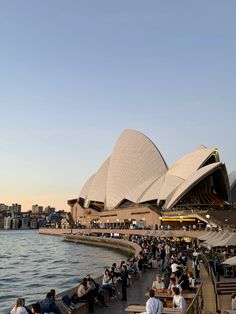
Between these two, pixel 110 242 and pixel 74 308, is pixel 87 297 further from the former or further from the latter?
pixel 110 242

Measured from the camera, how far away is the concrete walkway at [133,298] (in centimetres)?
1078

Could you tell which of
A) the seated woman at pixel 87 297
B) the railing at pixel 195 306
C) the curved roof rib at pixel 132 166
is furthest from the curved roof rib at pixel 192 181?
the railing at pixel 195 306

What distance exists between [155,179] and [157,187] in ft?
10.4

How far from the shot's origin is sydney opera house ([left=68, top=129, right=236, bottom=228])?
5297 centimetres

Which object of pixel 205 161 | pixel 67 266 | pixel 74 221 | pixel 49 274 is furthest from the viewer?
pixel 74 221

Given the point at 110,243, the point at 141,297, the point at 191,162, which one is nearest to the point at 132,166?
the point at 191,162

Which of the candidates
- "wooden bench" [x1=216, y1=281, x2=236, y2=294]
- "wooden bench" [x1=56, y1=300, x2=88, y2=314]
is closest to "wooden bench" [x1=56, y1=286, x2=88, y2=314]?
"wooden bench" [x1=56, y1=300, x2=88, y2=314]

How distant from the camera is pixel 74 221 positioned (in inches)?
4097

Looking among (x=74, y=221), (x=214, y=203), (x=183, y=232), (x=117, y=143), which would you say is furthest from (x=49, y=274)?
(x=74, y=221)

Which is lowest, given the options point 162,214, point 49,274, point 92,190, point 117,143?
point 49,274

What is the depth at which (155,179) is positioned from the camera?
2549 inches

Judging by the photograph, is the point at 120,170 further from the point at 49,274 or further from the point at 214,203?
the point at 49,274

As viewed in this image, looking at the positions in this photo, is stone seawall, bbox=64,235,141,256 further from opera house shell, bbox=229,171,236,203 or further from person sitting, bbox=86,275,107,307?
person sitting, bbox=86,275,107,307

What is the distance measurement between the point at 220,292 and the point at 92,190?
71.2 metres
